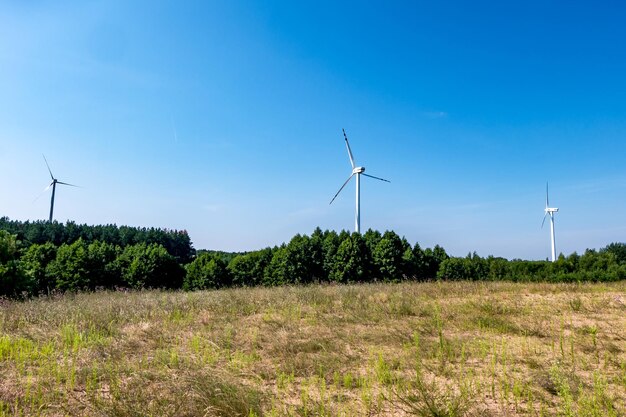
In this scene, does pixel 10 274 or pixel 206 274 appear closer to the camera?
pixel 10 274

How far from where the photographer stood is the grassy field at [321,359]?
4828 mm

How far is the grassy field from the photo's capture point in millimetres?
4828

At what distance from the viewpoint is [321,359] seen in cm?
641

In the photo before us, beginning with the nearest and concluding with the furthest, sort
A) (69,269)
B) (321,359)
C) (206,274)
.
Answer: (321,359), (69,269), (206,274)

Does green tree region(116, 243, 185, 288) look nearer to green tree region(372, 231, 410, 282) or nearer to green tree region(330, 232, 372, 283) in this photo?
green tree region(330, 232, 372, 283)

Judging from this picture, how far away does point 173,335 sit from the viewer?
8.32 meters

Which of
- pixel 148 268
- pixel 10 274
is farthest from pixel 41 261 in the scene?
pixel 10 274

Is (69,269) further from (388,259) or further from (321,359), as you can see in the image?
(321,359)

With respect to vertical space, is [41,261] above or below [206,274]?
above

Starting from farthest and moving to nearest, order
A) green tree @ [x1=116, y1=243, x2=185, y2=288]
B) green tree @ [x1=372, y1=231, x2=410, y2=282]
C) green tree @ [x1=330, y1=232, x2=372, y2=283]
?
green tree @ [x1=372, y1=231, x2=410, y2=282] < green tree @ [x1=116, y1=243, x2=185, y2=288] < green tree @ [x1=330, y1=232, x2=372, y2=283]

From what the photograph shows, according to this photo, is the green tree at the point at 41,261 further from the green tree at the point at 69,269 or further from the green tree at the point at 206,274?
the green tree at the point at 206,274

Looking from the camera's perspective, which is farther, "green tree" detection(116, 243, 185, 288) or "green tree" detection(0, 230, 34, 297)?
"green tree" detection(116, 243, 185, 288)

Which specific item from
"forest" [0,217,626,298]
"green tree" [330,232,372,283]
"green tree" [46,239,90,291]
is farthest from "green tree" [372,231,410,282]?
"green tree" [46,239,90,291]

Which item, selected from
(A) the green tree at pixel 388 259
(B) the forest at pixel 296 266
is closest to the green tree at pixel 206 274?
(B) the forest at pixel 296 266
